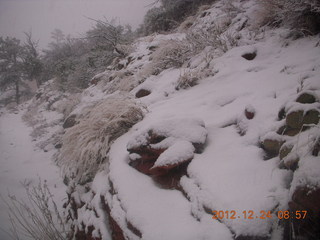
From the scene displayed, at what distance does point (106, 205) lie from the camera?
158 cm

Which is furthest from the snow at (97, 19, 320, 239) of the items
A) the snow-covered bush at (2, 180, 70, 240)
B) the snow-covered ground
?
the snow-covered ground

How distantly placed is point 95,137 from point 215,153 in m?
1.29

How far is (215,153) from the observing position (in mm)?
1344

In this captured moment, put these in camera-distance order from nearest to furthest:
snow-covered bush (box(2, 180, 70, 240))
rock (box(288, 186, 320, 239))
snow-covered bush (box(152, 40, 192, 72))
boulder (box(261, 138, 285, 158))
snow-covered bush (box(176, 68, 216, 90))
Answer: rock (box(288, 186, 320, 239)) → boulder (box(261, 138, 285, 158)) → snow-covered bush (box(2, 180, 70, 240)) → snow-covered bush (box(176, 68, 216, 90)) → snow-covered bush (box(152, 40, 192, 72))

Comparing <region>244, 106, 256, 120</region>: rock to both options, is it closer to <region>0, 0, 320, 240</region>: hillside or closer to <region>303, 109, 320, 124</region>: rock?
<region>0, 0, 320, 240</region>: hillside

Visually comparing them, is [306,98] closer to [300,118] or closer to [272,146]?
[300,118]

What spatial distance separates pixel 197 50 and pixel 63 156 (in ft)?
8.09

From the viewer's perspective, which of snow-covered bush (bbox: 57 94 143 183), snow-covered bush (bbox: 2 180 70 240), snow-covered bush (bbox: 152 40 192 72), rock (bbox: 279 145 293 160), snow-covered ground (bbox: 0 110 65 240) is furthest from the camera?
snow-covered ground (bbox: 0 110 65 240)

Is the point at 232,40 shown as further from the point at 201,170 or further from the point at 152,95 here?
the point at 201,170

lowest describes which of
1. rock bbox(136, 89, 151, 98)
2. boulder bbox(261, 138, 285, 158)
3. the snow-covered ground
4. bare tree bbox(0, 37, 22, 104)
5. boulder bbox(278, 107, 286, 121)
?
the snow-covered ground

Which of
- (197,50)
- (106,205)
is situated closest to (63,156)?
(106,205)

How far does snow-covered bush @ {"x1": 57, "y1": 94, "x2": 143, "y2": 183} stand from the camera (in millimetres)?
1983

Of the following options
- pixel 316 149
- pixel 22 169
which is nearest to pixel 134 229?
pixel 316 149

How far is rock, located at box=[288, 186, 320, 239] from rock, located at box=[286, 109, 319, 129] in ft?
1.36
